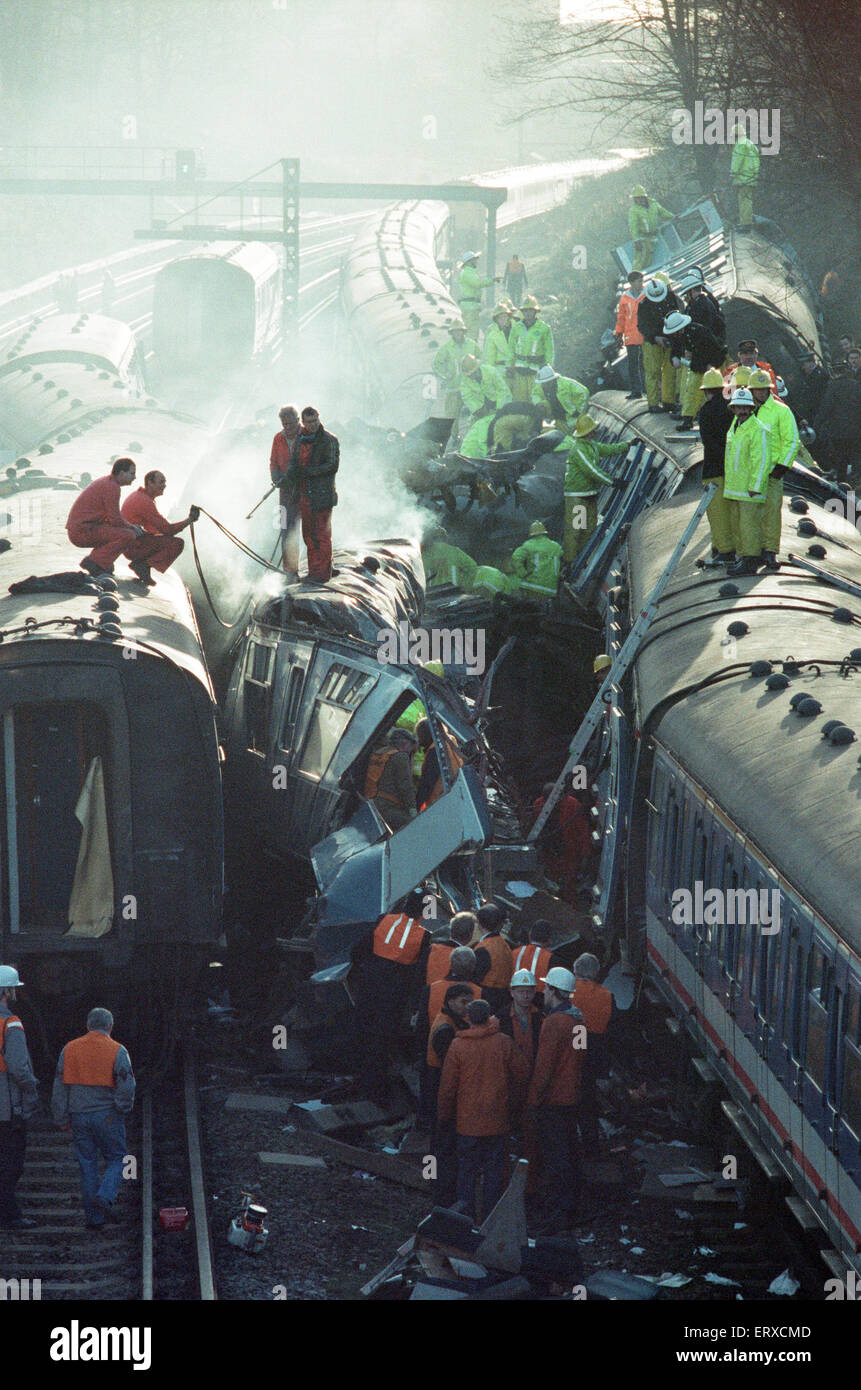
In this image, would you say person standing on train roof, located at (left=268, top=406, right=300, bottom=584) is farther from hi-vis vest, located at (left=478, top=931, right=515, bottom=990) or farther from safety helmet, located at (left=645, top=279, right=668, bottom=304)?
hi-vis vest, located at (left=478, top=931, right=515, bottom=990)

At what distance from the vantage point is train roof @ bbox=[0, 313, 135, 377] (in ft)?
98.8

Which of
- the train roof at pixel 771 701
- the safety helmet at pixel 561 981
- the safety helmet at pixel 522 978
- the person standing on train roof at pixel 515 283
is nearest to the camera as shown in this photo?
the train roof at pixel 771 701

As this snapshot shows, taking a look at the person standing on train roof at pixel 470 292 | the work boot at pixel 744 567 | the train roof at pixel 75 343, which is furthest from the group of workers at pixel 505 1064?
the person standing on train roof at pixel 470 292

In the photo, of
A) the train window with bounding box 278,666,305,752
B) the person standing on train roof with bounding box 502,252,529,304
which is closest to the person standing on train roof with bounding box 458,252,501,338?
the person standing on train roof with bounding box 502,252,529,304

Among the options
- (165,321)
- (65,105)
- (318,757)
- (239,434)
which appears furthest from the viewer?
(65,105)

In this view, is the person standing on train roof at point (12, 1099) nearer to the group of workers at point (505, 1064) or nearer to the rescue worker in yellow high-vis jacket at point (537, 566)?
the group of workers at point (505, 1064)

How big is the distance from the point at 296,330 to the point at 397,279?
3366mm

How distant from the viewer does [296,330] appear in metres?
41.3

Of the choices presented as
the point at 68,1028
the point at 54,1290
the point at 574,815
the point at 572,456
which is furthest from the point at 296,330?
the point at 54,1290

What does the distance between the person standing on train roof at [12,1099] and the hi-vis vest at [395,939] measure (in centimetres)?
266

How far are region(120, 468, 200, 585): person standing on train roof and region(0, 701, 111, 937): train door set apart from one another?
9.12ft

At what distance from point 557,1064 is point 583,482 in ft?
37.4

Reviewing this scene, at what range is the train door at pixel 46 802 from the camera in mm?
11703
